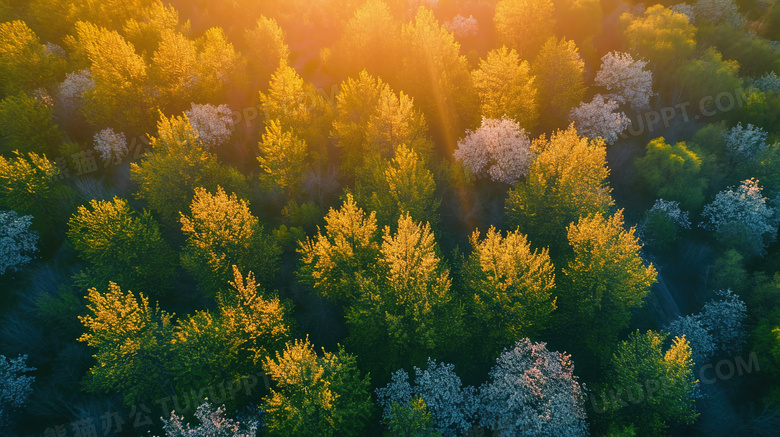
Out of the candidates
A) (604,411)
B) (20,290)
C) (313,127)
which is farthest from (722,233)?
(20,290)

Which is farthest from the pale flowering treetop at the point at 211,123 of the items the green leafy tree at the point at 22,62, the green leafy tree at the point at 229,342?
the green leafy tree at the point at 229,342

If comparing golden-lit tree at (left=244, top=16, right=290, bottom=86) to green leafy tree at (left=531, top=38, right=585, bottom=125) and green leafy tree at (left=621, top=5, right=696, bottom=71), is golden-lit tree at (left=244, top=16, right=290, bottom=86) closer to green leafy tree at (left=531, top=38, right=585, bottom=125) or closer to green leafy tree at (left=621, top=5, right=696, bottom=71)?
green leafy tree at (left=531, top=38, right=585, bottom=125)

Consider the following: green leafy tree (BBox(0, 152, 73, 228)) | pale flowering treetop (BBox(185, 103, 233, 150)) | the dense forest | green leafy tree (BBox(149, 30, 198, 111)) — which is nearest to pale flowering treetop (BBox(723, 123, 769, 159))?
the dense forest

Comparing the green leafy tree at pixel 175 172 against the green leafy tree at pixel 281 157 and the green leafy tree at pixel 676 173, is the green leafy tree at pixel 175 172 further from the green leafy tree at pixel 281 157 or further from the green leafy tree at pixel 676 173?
the green leafy tree at pixel 676 173

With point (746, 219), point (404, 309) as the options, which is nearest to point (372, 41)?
point (404, 309)

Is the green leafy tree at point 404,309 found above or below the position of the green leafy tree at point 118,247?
below

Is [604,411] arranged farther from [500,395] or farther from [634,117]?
[634,117]
